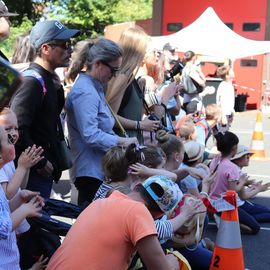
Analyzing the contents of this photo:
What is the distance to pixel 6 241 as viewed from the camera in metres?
2.65

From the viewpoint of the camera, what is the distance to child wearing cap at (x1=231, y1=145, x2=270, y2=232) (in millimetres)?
5312

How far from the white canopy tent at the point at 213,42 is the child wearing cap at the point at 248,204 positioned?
1308 cm

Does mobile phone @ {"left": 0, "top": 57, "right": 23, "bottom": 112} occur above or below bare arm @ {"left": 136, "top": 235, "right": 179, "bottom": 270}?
above

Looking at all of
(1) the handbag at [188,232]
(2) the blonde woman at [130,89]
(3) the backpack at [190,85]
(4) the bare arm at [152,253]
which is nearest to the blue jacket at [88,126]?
(2) the blonde woman at [130,89]

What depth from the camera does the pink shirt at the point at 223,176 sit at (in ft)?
18.3

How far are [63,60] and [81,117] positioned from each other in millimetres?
420

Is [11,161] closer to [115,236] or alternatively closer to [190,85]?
[115,236]

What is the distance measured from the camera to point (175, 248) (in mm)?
3920

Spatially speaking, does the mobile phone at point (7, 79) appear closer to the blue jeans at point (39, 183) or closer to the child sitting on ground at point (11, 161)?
the child sitting on ground at point (11, 161)

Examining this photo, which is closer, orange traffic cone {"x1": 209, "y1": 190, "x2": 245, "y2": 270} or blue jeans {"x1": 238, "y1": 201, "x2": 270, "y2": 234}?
orange traffic cone {"x1": 209, "y1": 190, "x2": 245, "y2": 270}

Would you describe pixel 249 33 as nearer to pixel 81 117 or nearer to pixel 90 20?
pixel 90 20

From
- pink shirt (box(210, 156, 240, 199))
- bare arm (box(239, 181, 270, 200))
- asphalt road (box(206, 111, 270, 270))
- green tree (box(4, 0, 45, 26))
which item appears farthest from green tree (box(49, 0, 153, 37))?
bare arm (box(239, 181, 270, 200))

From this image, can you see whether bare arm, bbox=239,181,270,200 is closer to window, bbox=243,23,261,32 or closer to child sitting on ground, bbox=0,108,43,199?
child sitting on ground, bbox=0,108,43,199

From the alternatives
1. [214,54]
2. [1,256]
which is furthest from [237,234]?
[214,54]
